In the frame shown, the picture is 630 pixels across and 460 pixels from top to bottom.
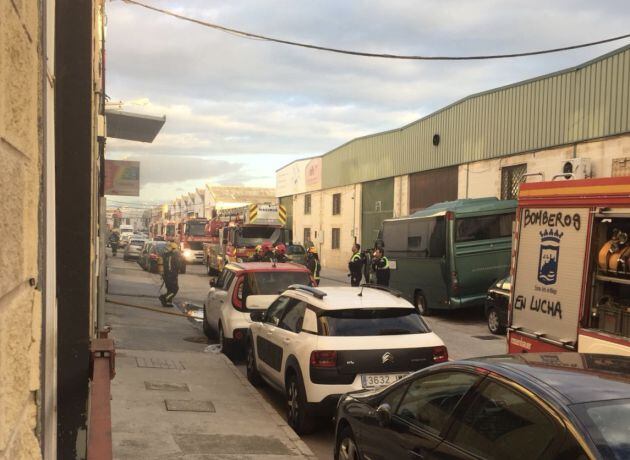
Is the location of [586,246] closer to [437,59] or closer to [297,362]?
[297,362]

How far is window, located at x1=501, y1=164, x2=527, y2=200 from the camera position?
20953 millimetres

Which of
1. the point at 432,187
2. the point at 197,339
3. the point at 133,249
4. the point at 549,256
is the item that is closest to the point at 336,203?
the point at 432,187

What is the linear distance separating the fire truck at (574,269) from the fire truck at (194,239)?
29.7 meters

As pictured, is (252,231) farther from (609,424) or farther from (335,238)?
(609,424)

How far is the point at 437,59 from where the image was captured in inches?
551

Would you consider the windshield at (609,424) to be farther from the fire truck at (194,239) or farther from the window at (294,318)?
the fire truck at (194,239)

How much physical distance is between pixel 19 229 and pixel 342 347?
5.44m

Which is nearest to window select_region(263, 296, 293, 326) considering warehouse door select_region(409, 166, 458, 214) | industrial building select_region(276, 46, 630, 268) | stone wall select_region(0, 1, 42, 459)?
industrial building select_region(276, 46, 630, 268)

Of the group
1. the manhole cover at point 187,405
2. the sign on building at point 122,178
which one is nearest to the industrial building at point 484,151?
the manhole cover at point 187,405

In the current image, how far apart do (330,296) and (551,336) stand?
8.66ft

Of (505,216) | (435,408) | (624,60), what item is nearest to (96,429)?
(435,408)

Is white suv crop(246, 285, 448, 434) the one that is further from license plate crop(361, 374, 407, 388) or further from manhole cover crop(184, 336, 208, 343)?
manhole cover crop(184, 336, 208, 343)

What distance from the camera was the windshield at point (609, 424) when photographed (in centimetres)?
281

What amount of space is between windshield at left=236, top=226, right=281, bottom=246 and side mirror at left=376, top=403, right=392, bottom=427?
22075 millimetres
